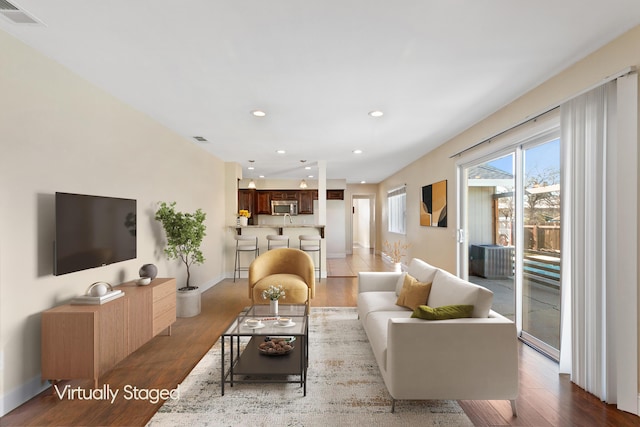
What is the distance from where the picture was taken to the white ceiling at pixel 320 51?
6.45 feet

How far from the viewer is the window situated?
830 cm

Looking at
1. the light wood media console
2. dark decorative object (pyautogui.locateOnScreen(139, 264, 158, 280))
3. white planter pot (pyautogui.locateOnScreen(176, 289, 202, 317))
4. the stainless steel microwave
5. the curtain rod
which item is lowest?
white planter pot (pyautogui.locateOnScreen(176, 289, 202, 317))

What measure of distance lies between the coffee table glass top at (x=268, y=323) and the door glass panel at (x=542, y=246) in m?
2.42

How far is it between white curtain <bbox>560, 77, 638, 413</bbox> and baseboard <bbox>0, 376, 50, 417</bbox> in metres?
4.13

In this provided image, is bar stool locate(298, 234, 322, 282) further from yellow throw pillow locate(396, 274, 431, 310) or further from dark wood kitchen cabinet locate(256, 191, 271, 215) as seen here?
yellow throw pillow locate(396, 274, 431, 310)

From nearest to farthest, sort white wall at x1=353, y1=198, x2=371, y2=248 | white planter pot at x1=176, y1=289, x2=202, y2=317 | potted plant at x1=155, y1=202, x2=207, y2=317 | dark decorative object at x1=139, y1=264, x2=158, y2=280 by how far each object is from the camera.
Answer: dark decorative object at x1=139, y1=264, x2=158, y2=280
potted plant at x1=155, y1=202, x2=207, y2=317
white planter pot at x1=176, y1=289, x2=202, y2=317
white wall at x1=353, y1=198, x2=371, y2=248

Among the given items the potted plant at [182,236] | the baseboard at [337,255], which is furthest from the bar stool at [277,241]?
the baseboard at [337,255]

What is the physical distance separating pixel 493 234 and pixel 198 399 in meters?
3.75

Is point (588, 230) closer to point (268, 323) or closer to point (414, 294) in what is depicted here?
point (414, 294)

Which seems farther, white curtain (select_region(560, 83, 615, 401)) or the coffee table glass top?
the coffee table glass top

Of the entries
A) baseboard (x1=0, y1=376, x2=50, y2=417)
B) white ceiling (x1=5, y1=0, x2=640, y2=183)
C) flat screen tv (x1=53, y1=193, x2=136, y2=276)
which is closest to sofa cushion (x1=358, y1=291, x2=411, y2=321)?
white ceiling (x1=5, y1=0, x2=640, y2=183)

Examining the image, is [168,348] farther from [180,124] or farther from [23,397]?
[180,124]

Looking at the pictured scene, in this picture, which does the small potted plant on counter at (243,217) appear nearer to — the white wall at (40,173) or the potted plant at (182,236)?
the potted plant at (182,236)

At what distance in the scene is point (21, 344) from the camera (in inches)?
91.8
